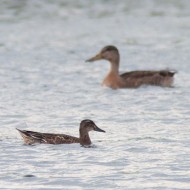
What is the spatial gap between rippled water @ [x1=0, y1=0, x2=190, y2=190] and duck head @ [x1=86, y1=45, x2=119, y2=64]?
42 centimetres

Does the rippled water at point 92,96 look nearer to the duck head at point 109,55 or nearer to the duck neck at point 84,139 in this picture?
the duck neck at point 84,139

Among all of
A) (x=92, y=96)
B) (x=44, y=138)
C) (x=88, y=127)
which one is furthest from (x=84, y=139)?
(x=92, y=96)

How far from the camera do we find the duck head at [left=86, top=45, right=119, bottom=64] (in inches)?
841

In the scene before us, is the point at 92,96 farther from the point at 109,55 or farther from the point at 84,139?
the point at 84,139

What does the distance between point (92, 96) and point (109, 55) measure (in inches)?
109

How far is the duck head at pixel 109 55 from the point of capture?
841 inches

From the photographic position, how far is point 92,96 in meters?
18.9

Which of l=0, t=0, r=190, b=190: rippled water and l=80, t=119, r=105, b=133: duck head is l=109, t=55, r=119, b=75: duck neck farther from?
l=80, t=119, r=105, b=133: duck head

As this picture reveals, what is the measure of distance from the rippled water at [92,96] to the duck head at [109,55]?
1.39 feet

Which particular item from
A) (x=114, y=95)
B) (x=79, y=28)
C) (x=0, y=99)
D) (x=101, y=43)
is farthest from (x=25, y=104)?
(x=79, y=28)

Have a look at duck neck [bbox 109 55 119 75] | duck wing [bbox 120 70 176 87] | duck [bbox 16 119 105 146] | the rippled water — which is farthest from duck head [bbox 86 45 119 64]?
duck [bbox 16 119 105 146]

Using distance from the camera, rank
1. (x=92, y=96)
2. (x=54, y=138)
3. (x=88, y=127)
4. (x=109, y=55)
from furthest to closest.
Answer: (x=109, y=55) → (x=92, y=96) → (x=88, y=127) → (x=54, y=138)

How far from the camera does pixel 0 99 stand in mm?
18156

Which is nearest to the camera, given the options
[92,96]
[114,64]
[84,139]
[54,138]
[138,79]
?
[54,138]
